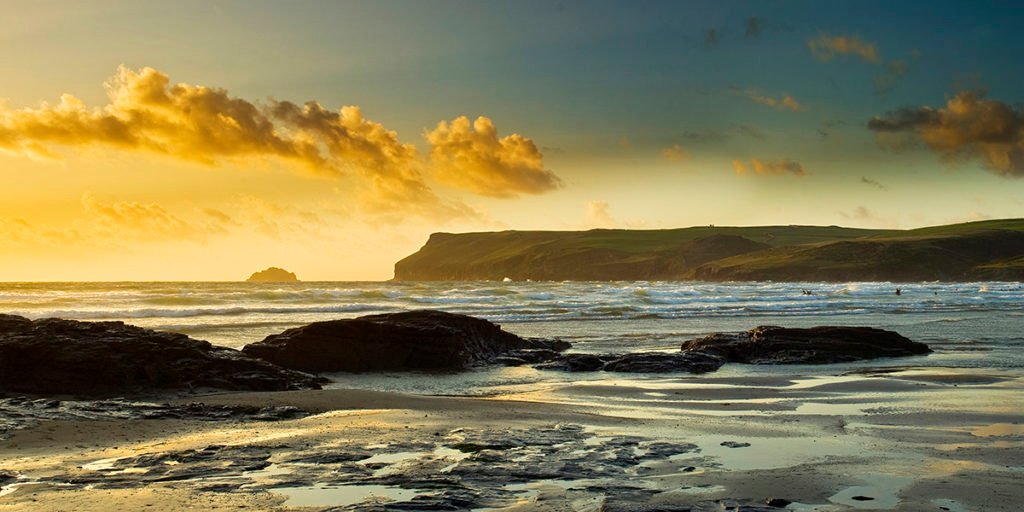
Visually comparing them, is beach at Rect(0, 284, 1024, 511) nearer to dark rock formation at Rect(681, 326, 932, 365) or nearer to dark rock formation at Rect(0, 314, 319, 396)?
dark rock formation at Rect(0, 314, 319, 396)

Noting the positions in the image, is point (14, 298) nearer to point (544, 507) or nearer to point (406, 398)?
point (406, 398)

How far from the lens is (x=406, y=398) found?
1642 cm

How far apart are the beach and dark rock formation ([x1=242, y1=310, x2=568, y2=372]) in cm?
226

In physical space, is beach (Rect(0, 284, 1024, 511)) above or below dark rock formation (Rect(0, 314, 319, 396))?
below

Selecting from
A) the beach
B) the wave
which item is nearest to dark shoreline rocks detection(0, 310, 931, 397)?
the beach

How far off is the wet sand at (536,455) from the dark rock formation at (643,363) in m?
5.30

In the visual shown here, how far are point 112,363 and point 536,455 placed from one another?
10.8 m

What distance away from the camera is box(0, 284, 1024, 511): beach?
319 inches

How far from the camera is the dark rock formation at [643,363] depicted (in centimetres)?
2177

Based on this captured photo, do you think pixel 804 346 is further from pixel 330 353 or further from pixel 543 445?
pixel 543 445

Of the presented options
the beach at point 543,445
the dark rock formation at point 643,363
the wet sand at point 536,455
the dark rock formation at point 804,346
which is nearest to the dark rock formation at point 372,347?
the beach at point 543,445

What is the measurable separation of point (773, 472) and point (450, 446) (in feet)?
13.2

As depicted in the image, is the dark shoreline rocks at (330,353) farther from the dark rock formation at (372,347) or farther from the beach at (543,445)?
the beach at (543,445)

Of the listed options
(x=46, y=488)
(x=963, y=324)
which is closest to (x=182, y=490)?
(x=46, y=488)
